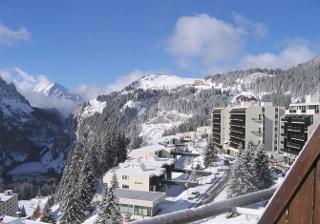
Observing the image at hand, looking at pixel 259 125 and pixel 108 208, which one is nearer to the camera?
pixel 108 208

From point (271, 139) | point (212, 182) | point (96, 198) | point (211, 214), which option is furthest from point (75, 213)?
point (211, 214)

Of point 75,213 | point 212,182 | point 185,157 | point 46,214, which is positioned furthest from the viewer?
point 185,157

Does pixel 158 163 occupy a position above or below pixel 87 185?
above

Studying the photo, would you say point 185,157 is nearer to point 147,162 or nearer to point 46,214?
point 147,162

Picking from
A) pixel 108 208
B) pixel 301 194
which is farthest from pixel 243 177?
pixel 301 194

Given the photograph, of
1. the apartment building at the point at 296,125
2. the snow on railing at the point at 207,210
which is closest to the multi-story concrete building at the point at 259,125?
the apartment building at the point at 296,125

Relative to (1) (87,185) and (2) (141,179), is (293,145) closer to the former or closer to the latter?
(2) (141,179)

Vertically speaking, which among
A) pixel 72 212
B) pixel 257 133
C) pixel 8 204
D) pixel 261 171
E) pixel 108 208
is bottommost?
pixel 8 204

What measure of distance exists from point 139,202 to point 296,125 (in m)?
27.2

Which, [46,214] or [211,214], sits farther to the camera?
[46,214]

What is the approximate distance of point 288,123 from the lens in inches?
2392

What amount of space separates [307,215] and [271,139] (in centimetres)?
7116

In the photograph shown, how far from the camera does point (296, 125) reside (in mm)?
56688

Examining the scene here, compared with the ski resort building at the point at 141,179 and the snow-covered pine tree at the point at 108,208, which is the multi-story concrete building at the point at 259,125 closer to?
the ski resort building at the point at 141,179
